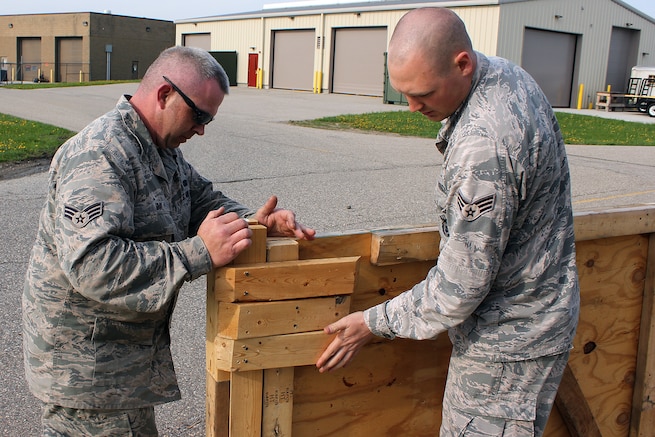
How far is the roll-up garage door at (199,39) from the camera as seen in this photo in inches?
Answer: 1640

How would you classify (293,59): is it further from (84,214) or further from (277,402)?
(84,214)

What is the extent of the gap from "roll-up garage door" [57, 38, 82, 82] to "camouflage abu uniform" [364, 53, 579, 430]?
56.0 metres

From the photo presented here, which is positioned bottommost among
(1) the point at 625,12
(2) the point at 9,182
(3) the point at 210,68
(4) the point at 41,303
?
(2) the point at 9,182

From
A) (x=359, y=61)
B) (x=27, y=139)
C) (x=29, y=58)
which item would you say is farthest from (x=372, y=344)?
(x=29, y=58)

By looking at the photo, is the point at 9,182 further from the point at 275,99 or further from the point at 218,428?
the point at 275,99

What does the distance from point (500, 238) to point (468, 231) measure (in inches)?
3.8

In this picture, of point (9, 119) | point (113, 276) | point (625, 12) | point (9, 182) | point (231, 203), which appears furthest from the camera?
point (625, 12)

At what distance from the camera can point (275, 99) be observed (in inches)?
1142

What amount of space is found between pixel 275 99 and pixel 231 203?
2648 cm

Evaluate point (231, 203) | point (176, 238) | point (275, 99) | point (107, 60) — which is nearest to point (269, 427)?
point (176, 238)

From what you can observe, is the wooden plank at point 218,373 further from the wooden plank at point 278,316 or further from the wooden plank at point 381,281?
the wooden plank at point 381,281

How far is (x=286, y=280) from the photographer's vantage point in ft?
7.69

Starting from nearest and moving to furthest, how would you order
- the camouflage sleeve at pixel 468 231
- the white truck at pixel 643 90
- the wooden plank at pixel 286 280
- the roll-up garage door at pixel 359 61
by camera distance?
the camouflage sleeve at pixel 468 231
the wooden plank at pixel 286 280
the white truck at pixel 643 90
the roll-up garage door at pixel 359 61

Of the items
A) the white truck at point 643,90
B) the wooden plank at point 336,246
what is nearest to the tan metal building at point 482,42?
the white truck at point 643,90
